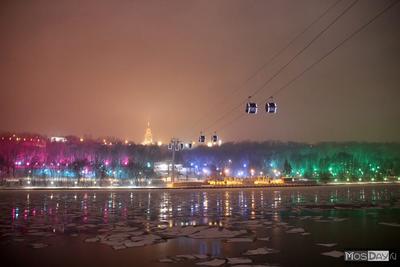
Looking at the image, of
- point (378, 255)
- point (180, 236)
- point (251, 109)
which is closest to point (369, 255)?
point (378, 255)

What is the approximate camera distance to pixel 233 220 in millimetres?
22203

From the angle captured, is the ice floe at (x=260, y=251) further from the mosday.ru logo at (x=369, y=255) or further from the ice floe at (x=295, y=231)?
the ice floe at (x=295, y=231)

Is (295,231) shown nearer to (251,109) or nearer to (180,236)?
(180,236)

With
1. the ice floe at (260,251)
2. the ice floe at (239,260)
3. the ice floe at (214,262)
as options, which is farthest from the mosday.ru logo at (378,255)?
the ice floe at (214,262)

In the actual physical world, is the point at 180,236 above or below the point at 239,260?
above

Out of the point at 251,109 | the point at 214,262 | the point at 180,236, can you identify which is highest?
the point at 251,109

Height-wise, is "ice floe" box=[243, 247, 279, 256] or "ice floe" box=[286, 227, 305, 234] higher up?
"ice floe" box=[286, 227, 305, 234]

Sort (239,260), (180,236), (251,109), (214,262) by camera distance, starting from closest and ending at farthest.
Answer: (214,262), (239,260), (180,236), (251,109)

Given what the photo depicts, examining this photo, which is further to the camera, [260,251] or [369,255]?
[260,251]

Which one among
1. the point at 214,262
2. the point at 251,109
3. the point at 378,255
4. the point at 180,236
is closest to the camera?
the point at 214,262

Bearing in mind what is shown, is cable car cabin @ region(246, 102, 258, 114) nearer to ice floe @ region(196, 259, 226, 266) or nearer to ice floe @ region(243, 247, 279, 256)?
ice floe @ region(243, 247, 279, 256)

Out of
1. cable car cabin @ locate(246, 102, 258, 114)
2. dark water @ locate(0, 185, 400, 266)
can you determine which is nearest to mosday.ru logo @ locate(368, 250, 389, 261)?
dark water @ locate(0, 185, 400, 266)

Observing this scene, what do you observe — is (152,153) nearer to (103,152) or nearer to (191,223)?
(103,152)

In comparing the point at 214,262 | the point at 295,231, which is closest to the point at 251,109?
the point at 295,231
